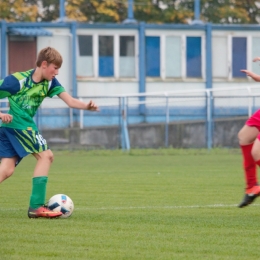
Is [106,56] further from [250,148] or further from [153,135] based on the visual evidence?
[250,148]

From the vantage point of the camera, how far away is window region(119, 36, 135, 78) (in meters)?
31.7

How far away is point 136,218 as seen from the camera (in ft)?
28.1

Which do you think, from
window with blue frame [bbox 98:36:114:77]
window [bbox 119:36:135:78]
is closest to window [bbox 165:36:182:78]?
window [bbox 119:36:135:78]

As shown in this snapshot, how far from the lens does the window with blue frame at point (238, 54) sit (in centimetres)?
3266

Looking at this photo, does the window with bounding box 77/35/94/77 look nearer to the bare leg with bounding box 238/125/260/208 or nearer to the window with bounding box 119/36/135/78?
the window with bounding box 119/36/135/78

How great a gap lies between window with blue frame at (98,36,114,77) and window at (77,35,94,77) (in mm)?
315

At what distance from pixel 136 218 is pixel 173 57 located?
23984 millimetres

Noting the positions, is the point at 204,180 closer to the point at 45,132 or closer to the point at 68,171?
the point at 68,171

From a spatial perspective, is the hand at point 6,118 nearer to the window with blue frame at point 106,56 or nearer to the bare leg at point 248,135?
the bare leg at point 248,135

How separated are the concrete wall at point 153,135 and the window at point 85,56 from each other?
6.37m

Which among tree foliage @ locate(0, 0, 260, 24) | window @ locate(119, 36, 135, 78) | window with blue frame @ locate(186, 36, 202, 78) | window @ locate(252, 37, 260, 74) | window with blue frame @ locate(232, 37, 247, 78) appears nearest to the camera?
window @ locate(119, 36, 135, 78)

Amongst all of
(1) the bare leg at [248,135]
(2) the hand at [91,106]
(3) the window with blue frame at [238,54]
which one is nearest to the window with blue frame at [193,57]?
(3) the window with blue frame at [238,54]

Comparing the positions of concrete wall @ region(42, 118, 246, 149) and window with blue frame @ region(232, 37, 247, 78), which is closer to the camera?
concrete wall @ region(42, 118, 246, 149)

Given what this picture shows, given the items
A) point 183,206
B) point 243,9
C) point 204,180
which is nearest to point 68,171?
point 204,180
